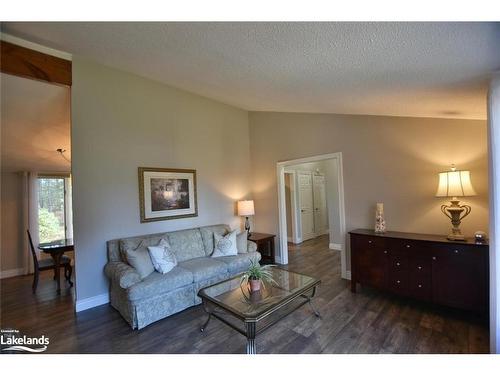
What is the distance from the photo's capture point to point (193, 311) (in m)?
2.79

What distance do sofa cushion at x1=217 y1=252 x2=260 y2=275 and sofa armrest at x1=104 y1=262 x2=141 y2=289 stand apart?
3.78 feet

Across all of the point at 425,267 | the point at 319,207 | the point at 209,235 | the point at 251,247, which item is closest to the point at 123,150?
the point at 209,235

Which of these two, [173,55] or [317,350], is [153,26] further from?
[317,350]

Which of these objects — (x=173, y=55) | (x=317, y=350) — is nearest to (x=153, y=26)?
(x=173, y=55)

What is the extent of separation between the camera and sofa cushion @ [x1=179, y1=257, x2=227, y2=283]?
9.62ft

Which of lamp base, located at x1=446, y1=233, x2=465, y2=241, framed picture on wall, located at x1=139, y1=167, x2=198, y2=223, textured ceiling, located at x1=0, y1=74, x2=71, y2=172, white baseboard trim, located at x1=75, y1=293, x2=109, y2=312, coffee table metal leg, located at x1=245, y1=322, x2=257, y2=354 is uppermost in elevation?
textured ceiling, located at x1=0, y1=74, x2=71, y2=172

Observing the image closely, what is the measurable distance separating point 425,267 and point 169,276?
2.88 meters

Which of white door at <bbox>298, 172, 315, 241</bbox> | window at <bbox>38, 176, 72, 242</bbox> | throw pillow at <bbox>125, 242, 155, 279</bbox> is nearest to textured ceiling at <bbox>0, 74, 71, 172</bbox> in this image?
window at <bbox>38, 176, 72, 242</bbox>

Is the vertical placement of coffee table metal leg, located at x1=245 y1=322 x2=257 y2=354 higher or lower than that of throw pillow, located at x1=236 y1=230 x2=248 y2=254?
lower

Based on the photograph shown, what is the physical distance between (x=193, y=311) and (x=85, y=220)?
5.79 feet

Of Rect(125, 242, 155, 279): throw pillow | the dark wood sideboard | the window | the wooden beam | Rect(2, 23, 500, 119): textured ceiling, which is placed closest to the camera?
Rect(2, 23, 500, 119): textured ceiling

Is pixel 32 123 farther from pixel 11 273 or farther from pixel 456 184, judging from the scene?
pixel 456 184

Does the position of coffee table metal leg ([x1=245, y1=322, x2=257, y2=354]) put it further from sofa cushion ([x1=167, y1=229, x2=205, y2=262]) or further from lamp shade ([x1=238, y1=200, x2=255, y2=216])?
lamp shade ([x1=238, y1=200, x2=255, y2=216])

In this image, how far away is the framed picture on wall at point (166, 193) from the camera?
3.45 metres
